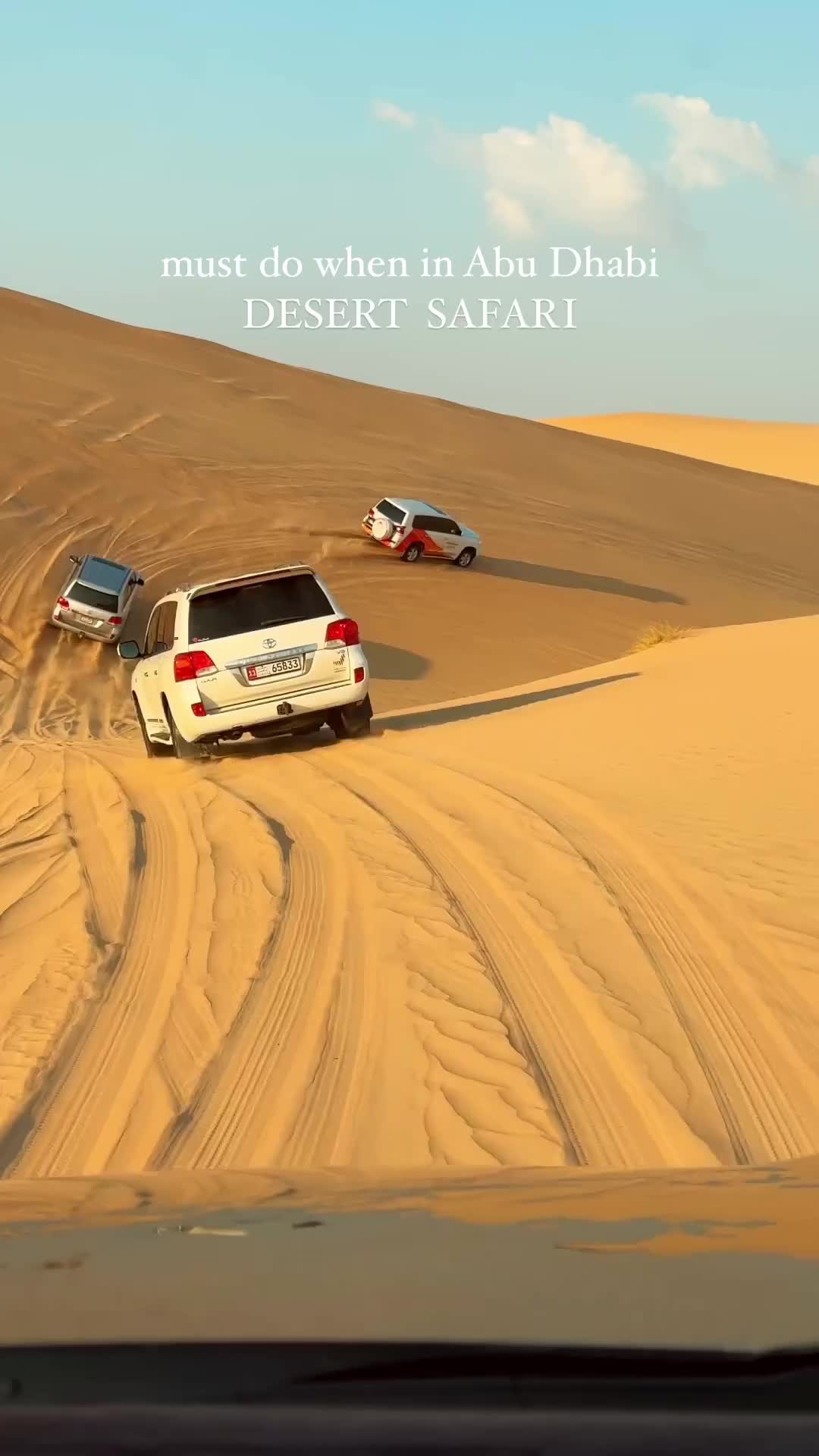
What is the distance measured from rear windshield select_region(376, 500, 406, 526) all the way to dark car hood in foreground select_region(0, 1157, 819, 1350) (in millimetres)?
29043

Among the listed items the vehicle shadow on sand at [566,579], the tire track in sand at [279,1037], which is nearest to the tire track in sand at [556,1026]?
the tire track in sand at [279,1037]

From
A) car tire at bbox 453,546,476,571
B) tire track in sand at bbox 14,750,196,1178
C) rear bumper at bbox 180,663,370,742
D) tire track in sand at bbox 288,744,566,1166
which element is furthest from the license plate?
car tire at bbox 453,546,476,571

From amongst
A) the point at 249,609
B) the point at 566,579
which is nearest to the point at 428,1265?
the point at 249,609

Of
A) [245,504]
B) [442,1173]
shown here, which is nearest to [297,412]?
[245,504]

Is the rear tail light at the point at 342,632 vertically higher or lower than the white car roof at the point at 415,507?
lower

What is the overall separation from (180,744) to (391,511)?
755 inches

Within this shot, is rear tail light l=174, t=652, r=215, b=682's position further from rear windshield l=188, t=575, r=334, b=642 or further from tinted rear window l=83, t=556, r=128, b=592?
tinted rear window l=83, t=556, r=128, b=592

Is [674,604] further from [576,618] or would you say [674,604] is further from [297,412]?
[297,412]

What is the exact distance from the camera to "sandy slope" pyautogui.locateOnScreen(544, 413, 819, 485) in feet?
309

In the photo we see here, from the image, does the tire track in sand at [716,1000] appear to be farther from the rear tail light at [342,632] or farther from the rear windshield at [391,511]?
the rear windshield at [391,511]

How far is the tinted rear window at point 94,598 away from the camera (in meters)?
25.4

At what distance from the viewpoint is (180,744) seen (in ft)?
46.0

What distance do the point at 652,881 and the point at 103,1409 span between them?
6.66 meters

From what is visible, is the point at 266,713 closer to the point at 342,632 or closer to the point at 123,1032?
the point at 342,632
